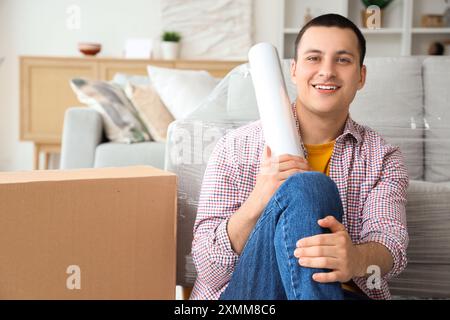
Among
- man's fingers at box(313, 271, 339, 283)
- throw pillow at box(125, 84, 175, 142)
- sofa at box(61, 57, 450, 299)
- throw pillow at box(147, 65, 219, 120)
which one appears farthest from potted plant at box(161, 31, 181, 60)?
man's fingers at box(313, 271, 339, 283)

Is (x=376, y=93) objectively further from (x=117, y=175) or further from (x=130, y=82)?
(x=130, y=82)

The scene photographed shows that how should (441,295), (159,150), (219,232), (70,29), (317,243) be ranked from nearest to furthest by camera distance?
(317,243) < (219,232) < (441,295) < (159,150) < (70,29)

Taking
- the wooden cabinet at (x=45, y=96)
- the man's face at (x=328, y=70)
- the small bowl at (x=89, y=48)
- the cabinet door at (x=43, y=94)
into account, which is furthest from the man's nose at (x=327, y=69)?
the small bowl at (x=89, y=48)

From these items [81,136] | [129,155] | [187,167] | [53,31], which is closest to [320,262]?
[187,167]

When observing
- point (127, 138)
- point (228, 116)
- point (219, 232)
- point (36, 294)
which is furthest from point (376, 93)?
point (127, 138)

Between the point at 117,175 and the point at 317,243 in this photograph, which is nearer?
the point at 317,243

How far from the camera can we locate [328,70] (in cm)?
143

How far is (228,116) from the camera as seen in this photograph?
74.4 inches

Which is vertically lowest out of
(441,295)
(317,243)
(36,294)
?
(441,295)

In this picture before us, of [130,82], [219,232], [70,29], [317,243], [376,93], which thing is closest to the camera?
[317,243]

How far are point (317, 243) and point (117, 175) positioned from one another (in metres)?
0.42

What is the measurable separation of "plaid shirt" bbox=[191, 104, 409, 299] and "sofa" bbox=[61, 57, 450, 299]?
33cm

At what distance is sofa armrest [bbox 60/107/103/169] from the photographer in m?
3.23

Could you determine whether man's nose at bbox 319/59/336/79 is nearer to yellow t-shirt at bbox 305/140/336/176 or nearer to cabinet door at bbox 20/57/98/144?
→ yellow t-shirt at bbox 305/140/336/176
